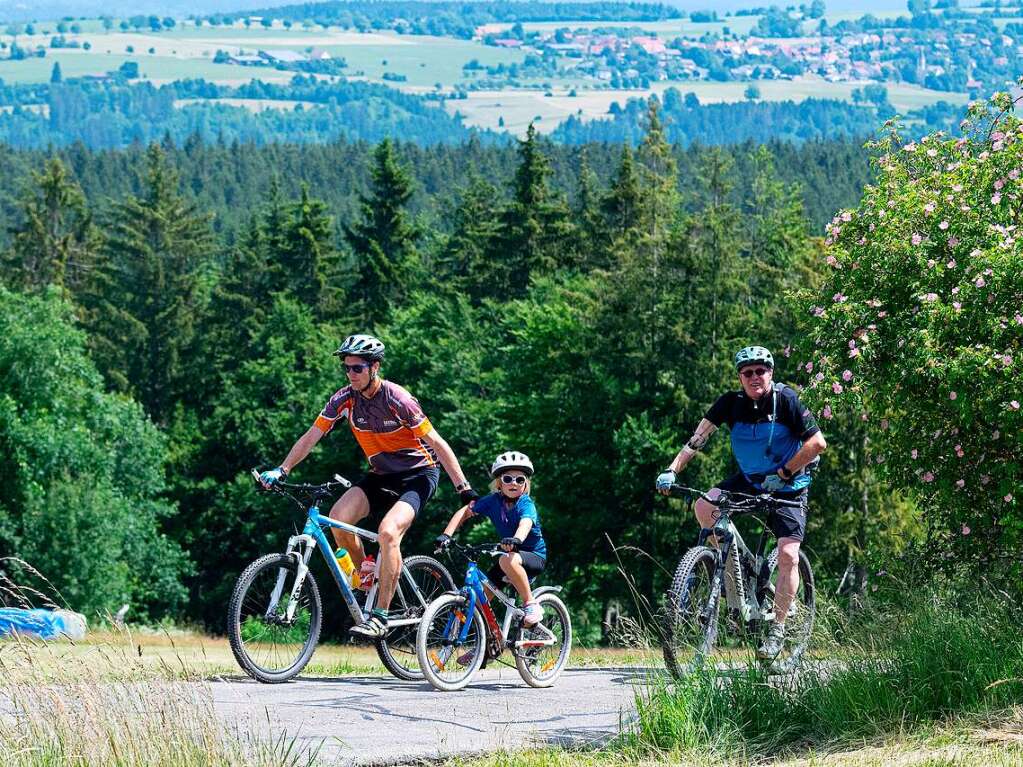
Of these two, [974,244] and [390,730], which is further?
[974,244]

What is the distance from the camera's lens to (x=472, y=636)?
10.2 m

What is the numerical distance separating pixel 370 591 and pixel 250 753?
3183 millimetres

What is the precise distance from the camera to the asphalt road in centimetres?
789

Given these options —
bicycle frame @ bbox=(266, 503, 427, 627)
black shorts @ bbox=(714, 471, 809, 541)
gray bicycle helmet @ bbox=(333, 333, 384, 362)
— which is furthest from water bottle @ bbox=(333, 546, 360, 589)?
black shorts @ bbox=(714, 471, 809, 541)

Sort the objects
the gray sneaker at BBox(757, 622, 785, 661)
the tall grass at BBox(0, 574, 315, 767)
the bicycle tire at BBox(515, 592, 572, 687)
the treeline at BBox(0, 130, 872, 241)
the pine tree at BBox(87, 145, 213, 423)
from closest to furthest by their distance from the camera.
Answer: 1. the tall grass at BBox(0, 574, 315, 767)
2. the gray sneaker at BBox(757, 622, 785, 661)
3. the bicycle tire at BBox(515, 592, 572, 687)
4. the pine tree at BBox(87, 145, 213, 423)
5. the treeline at BBox(0, 130, 872, 241)

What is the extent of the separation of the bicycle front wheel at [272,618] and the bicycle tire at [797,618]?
2.73m

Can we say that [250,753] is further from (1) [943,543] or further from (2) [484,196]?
(2) [484,196]

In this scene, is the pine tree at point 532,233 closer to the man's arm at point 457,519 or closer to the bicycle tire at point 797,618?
the bicycle tire at point 797,618

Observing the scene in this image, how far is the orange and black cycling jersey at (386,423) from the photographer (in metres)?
10.1

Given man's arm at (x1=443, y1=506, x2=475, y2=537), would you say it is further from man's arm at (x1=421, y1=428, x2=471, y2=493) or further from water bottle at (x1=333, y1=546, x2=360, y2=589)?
water bottle at (x1=333, y1=546, x2=360, y2=589)

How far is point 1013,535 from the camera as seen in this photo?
455 inches

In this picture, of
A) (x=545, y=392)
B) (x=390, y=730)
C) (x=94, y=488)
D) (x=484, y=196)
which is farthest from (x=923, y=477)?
(x=484, y=196)

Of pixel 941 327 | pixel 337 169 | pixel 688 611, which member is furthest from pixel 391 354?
pixel 337 169

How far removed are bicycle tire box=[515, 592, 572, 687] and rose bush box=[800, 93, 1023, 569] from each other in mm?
2977
